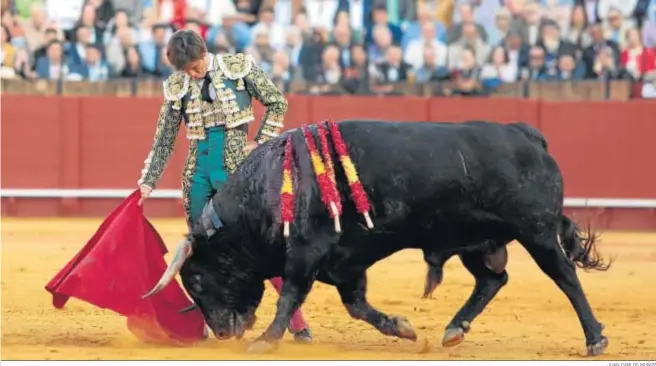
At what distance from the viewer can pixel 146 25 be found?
12.2 m

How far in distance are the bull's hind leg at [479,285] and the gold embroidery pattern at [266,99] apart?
934 mm

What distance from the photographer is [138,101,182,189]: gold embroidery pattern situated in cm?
633

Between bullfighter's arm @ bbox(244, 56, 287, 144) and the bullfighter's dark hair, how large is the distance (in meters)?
0.27

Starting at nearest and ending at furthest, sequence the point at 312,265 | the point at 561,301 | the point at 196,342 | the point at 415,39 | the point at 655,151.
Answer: the point at 312,265
the point at 196,342
the point at 561,301
the point at 415,39
the point at 655,151

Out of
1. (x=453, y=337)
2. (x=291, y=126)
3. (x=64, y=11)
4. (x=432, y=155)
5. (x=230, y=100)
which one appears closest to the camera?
(x=432, y=155)

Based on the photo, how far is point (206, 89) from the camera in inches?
244

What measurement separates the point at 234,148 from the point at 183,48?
47cm

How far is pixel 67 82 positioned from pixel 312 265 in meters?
7.42

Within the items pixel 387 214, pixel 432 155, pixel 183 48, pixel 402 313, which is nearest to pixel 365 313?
pixel 387 214

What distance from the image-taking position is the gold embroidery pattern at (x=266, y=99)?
20.3 ft

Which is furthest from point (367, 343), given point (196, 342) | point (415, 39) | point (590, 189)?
point (590, 189)

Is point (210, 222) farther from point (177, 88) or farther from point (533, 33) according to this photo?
point (533, 33)

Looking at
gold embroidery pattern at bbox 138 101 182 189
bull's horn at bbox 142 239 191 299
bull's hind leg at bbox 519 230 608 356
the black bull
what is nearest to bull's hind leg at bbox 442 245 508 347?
the black bull
